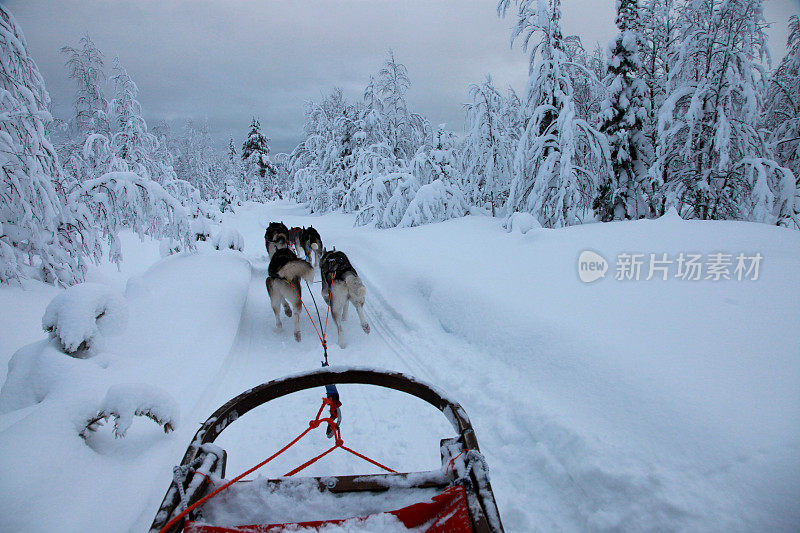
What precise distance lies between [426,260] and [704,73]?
1098 cm

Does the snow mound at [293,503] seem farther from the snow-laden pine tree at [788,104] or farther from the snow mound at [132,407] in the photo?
the snow-laden pine tree at [788,104]

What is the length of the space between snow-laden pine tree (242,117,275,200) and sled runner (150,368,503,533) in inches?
2132

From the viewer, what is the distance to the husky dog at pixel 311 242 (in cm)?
945

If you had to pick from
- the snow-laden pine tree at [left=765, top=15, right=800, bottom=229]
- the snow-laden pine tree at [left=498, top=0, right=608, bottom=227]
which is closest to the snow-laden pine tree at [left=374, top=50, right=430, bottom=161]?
the snow-laden pine tree at [left=498, top=0, right=608, bottom=227]

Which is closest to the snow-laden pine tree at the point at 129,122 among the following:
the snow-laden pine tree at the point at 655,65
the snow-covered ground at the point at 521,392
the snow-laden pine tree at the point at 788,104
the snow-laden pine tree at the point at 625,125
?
the snow-covered ground at the point at 521,392

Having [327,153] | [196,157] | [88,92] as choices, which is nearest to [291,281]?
[88,92]

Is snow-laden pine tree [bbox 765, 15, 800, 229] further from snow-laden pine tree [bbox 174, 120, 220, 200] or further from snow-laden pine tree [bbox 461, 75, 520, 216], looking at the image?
snow-laden pine tree [bbox 174, 120, 220, 200]

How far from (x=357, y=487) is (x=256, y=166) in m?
55.5

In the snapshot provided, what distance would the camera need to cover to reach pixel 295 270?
524 cm

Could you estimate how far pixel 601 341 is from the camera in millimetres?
3309

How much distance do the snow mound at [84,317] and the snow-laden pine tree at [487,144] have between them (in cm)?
1374

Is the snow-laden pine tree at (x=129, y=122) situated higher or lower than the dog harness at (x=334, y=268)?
higher

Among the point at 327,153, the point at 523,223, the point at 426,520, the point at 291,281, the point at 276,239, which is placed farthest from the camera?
the point at 327,153

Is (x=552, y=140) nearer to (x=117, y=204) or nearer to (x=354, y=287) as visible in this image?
(x=354, y=287)
